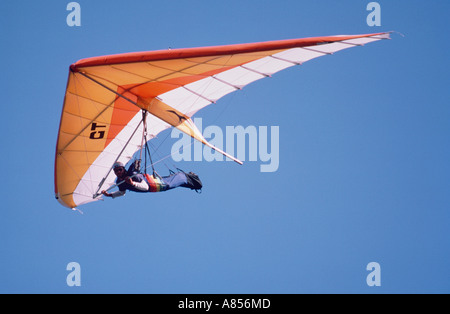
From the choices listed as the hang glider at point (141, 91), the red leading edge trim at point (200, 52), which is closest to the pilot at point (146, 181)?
the hang glider at point (141, 91)

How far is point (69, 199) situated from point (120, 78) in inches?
177

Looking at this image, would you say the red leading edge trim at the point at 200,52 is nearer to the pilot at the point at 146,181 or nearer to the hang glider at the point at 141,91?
the hang glider at the point at 141,91

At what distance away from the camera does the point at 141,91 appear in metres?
14.7

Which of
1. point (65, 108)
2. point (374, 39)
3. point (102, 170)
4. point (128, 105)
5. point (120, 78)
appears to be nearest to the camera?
point (374, 39)

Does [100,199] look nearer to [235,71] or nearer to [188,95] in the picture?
[188,95]

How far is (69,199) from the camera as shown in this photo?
16.8 metres

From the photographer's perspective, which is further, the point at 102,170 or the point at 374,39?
the point at 102,170

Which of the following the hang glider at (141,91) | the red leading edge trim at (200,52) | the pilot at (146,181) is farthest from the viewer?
the pilot at (146,181)

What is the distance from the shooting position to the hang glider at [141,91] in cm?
1257

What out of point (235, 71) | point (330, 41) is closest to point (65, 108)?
point (235, 71)

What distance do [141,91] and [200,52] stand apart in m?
2.81

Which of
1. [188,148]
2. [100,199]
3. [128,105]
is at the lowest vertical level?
[100,199]

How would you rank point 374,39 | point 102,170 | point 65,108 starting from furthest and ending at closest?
point 102,170, point 65,108, point 374,39

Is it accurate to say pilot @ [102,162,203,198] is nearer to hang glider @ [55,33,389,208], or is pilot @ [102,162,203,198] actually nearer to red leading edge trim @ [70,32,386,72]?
hang glider @ [55,33,389,208]
